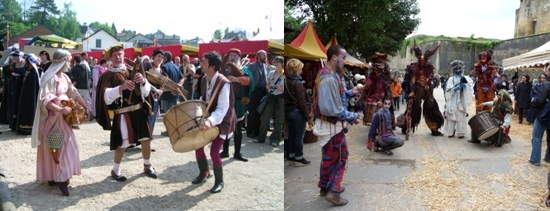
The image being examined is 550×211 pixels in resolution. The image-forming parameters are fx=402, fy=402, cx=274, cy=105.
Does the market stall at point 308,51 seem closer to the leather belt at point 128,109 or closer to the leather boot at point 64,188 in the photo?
the leather belt at point 128,109

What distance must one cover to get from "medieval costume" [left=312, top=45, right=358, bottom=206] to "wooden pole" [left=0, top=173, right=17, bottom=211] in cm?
243

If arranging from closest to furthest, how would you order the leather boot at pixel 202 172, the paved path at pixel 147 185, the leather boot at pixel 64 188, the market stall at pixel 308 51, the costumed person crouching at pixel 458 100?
the paved path at pixel 147 185
the leather boot at pixel 64 188
the leather boot at pixel 202 172
the market stall at pixel 308 51
the costumed person crouching at pixel 458 100

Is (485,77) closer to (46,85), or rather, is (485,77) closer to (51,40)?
(46,85)

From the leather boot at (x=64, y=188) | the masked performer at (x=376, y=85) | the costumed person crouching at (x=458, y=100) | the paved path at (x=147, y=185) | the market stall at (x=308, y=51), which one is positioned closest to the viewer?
the paved path at (x=147, y=185)

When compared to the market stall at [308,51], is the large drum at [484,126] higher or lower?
lower

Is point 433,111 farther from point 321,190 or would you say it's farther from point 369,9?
point 321,190

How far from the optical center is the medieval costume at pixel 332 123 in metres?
3.14

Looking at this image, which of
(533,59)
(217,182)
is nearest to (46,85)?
(217,182)

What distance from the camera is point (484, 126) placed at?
5.59m

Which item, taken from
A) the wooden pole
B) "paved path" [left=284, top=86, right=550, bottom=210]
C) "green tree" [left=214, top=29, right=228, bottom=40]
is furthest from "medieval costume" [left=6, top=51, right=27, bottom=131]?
"paved path" [left=284, top=86, right=550, bottom=210]

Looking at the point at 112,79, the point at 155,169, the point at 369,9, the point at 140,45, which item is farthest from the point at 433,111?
the point at 140,45

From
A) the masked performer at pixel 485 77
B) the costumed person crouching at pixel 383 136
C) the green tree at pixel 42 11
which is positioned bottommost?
the costumed person crouching at pixel 383 136

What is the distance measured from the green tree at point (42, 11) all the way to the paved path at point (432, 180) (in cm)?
277

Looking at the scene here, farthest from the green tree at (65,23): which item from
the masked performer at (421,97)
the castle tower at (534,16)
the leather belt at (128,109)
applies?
the castle tower at (534,16)
